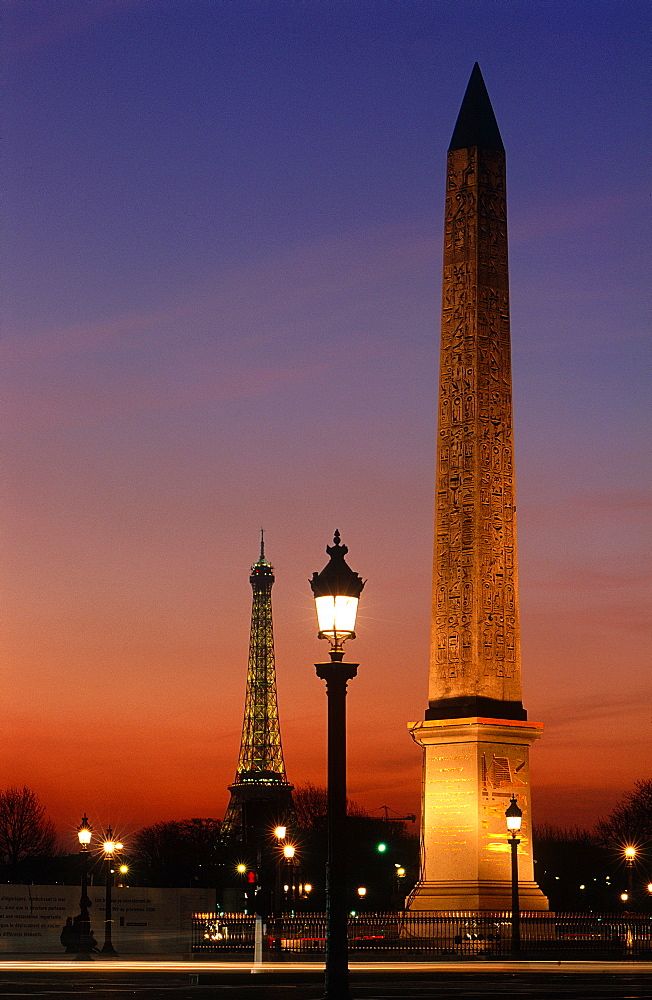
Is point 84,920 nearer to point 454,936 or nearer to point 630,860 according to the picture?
point 454,936

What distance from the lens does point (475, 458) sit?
37.4 m

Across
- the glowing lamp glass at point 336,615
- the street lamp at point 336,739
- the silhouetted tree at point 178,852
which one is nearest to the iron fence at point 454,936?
the street lamp at point 336,739

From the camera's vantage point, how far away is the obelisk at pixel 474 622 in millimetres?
36562

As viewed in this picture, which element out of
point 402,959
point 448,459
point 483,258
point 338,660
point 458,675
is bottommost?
point 402,959

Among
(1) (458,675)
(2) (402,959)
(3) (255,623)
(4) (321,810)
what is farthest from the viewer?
(3) (255,623)

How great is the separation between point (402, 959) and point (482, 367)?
1407 cm

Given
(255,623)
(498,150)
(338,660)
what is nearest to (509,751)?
(498,150)

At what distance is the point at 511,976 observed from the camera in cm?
2661

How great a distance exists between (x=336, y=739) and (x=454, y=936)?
2381 cm

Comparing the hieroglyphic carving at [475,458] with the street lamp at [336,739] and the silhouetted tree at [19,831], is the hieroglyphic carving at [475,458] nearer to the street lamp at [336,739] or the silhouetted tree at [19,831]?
the street lamp at [336,739]

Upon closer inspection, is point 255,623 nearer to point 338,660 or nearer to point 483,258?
point 483,258

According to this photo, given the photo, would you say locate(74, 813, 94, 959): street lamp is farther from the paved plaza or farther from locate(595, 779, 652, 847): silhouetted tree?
locate(595, 779, 652, 847): silhouetted tree

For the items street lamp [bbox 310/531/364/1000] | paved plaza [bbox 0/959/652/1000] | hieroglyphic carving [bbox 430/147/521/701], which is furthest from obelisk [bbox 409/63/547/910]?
street lamp [bbox 310/531/364/1000]

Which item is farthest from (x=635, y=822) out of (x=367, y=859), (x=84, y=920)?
(x=84, y=920)
